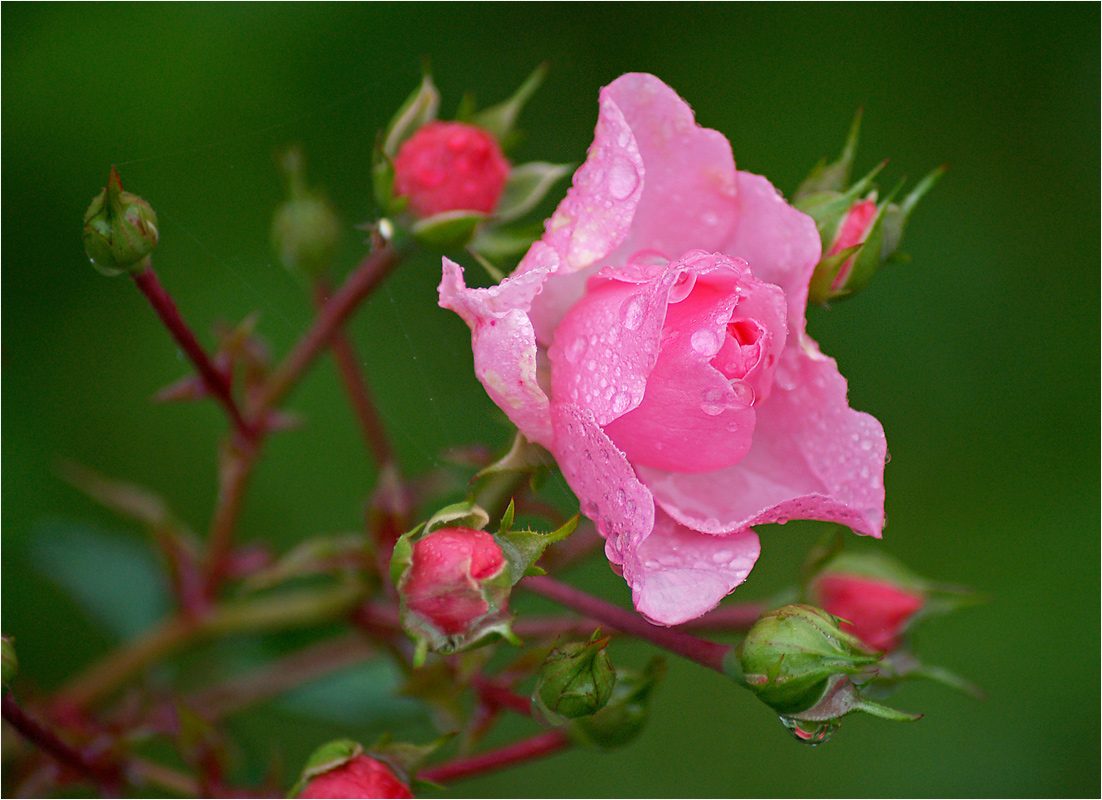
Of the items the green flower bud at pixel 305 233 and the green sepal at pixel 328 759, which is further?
the green flower bud at pixel 305 233

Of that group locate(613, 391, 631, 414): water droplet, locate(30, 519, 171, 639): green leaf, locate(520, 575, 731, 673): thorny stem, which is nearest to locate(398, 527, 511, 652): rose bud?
locate(520, 575, 731, 673): thorny stem

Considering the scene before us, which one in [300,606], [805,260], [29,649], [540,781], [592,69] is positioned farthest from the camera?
[592,69]

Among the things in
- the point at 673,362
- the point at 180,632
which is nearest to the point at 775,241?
the point at 673,362

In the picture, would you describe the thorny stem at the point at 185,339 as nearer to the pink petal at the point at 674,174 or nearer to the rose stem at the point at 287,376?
the rose stem at the point at 287,376

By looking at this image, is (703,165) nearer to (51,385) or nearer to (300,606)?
(300,606)

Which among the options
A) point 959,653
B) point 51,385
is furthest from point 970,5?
point 51,385

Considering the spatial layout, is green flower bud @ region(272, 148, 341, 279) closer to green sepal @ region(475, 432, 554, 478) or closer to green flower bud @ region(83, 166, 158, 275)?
green flower bud @ region(83, 166, 158, 275)

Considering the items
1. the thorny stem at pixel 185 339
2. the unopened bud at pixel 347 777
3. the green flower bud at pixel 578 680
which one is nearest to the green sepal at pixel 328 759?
the unopened bud at pixel 347 777
